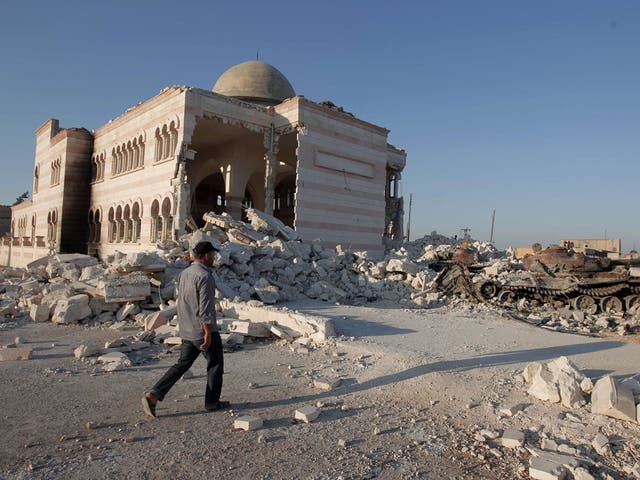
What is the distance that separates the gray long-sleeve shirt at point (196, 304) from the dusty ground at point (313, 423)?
0.70 meters

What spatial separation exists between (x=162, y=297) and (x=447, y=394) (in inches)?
244

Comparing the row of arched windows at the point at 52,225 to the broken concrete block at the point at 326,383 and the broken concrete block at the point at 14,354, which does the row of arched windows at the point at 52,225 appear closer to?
the broken concrete block at the point at 14,354

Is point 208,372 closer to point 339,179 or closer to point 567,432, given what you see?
point 567,432

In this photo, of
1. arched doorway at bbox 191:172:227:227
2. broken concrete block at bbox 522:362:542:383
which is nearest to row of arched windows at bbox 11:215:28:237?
arched doorway at bbox 191:172:227:227

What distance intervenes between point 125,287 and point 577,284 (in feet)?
39.3

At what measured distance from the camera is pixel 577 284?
12.5 meters

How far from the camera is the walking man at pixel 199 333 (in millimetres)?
3742

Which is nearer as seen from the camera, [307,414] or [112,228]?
[307,414]

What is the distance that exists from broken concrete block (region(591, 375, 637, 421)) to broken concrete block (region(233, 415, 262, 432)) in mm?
2914

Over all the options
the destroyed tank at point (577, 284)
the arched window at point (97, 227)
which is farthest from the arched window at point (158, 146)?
the destroyed tank at point (577, 284)

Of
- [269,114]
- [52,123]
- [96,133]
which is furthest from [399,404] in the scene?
[52,123]

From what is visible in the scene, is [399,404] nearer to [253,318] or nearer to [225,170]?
[253,318]

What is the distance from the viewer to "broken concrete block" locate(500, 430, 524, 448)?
10.5 feet

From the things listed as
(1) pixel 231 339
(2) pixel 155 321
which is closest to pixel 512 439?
(1) pixel 231 339
